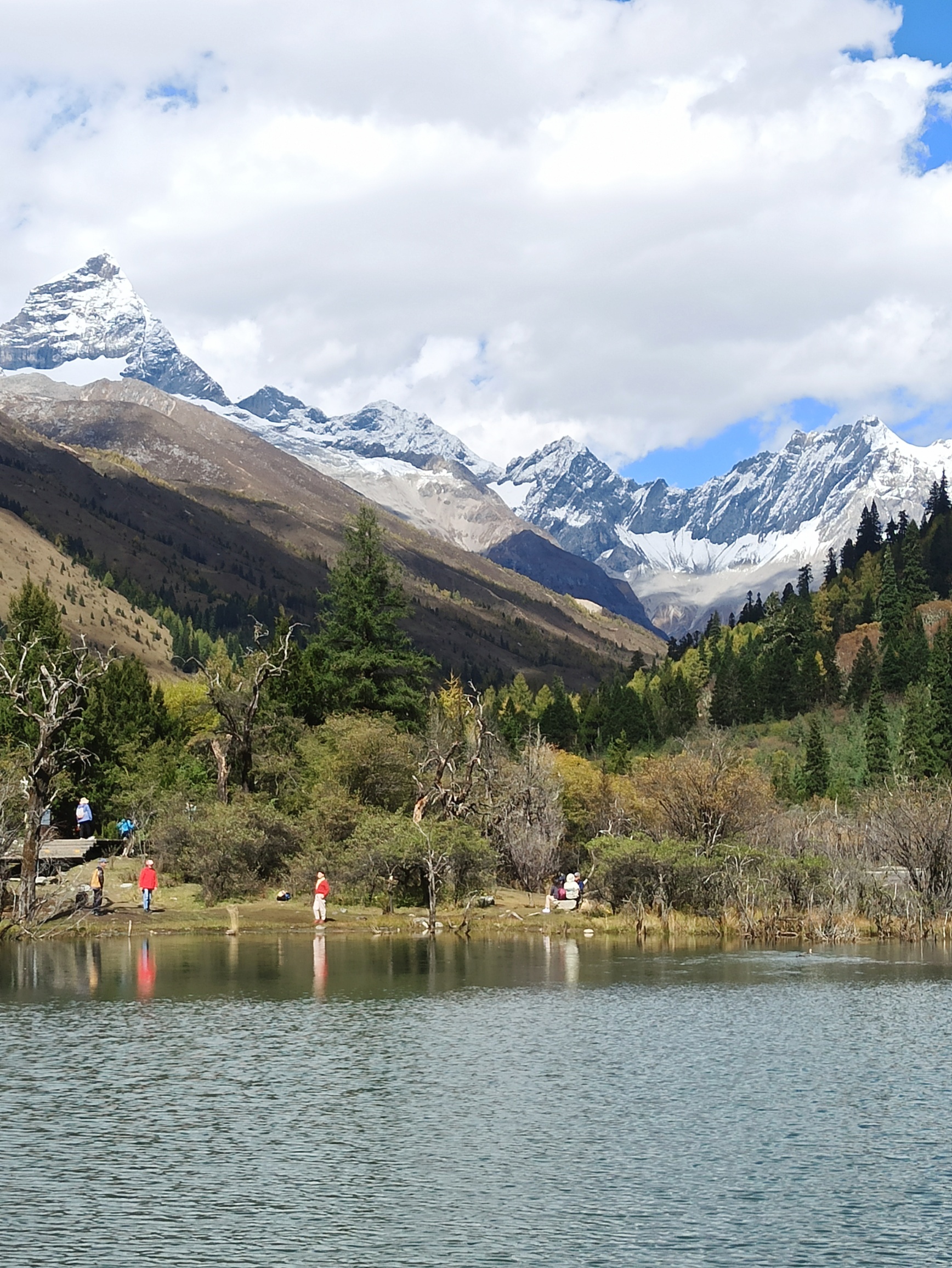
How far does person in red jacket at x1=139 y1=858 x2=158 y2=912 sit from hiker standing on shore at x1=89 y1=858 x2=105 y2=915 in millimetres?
1868

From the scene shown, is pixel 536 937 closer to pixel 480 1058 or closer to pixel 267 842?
pixel 267 842

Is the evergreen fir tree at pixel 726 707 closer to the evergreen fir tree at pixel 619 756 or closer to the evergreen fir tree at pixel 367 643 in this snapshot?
the evergreen fir tree at pixel 619 756

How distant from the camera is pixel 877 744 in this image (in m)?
140

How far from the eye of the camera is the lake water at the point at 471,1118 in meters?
22.5

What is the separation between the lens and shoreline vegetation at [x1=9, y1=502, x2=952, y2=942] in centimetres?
6750

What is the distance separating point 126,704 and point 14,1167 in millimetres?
77984

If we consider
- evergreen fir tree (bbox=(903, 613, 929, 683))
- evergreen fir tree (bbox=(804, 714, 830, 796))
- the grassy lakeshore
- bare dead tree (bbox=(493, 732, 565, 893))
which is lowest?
the grassy lakeshore

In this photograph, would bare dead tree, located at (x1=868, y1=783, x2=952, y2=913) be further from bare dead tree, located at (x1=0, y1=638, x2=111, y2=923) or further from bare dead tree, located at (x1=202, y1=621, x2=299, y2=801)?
bare dead tree, located at (x1=0, y1=638, x2=111, y2=923)

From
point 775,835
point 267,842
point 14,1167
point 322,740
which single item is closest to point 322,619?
point 322,740

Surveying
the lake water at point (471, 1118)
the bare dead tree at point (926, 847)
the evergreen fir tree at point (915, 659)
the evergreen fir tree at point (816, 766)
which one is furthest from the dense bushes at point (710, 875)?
the evergreen fir tree at point (915, 659)

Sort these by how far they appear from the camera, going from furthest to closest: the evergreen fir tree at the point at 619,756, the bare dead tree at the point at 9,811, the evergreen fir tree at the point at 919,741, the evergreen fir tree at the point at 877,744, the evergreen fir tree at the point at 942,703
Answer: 1. the evergreen fir tree at the point at 619,756
2. the evergreen fir tree at the point at 942,703
3. the evergreen fir tree at the point at 877,744
4. the evergreen fir tree at the point at 919,741
5. the bare dead tree at the point at 9,811

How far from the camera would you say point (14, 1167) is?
2600cm

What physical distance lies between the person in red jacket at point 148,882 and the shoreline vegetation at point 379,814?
0.94 metres

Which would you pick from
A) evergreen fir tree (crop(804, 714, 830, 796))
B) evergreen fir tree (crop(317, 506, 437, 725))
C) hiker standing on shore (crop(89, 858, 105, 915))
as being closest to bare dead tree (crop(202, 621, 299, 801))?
evergreen fir tree (crop(317, 506, 437, 725))
